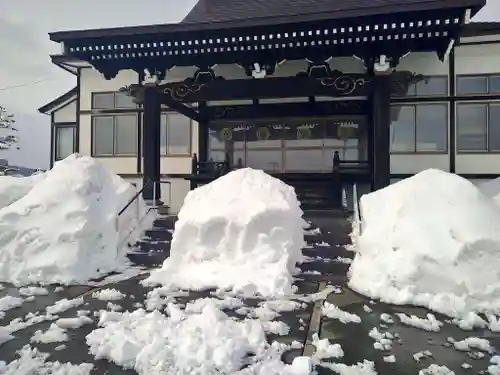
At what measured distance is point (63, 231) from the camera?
7.36 metres

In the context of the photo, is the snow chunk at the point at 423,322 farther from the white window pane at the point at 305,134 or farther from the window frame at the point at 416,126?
the white window pane at the point at 305,134

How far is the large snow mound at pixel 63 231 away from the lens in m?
6.81

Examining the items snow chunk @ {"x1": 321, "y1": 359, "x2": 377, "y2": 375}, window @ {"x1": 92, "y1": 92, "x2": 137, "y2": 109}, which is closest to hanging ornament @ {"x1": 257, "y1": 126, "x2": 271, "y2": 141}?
window @ {"x1": 92, "y1": 92, "x2": 137, "y2": 109}

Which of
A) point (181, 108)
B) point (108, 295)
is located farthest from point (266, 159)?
point (108, 295)

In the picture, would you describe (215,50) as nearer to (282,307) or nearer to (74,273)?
(74,273)

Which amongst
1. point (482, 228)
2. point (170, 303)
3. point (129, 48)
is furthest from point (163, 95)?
point (482, 228)

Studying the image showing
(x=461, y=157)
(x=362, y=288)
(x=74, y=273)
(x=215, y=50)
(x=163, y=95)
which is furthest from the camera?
(x=461, y=157)

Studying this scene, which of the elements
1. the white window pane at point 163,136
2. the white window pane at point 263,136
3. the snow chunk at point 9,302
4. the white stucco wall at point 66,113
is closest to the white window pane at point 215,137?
the white window pane at point 263,136

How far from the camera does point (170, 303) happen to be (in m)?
5.15

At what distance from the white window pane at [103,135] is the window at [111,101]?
439 millimetres

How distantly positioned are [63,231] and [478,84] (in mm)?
12087

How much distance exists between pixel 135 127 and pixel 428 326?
12.6 metres

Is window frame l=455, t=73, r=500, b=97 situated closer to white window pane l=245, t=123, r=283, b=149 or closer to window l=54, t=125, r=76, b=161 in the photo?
white window pane l=245, t=123, r=283, b=149

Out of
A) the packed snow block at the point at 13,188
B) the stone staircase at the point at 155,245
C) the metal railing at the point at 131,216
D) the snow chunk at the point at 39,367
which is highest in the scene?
the packed snow block at the point at 13,188
